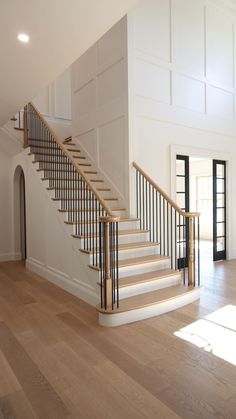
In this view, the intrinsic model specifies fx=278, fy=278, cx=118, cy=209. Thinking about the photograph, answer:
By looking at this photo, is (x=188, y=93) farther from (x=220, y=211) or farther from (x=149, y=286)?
(x=149, y=286)

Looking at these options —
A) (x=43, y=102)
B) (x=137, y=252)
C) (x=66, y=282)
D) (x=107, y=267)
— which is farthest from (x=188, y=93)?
(x=66, y=282)

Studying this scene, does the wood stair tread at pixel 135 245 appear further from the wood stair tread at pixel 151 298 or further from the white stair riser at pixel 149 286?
the wood stair tread at pixel 151 298

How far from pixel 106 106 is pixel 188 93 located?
5.60 feet

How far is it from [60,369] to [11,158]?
5.40 meters

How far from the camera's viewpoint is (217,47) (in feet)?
20.0

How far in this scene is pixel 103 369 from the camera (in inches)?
87.7

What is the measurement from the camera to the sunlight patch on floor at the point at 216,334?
8.17 ft

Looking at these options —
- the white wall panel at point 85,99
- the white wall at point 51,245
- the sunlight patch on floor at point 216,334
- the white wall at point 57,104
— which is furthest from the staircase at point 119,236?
the white wall at point 57,104

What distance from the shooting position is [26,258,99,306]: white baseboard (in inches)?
144

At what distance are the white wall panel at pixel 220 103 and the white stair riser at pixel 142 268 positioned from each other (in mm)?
3593

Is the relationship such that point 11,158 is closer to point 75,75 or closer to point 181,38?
point 75,75

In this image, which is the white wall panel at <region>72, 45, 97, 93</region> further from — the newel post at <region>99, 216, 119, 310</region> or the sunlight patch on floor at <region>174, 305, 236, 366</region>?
the sunlight patch on floor at <region>174, 305, 236, 366</region>

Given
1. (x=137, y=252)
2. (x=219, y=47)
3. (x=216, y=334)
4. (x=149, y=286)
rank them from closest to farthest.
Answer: (x=216, y=334), (x=149, y=286), (x=137, y=252), (x=219, y=47)

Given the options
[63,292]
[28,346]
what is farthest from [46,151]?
[28,346]
